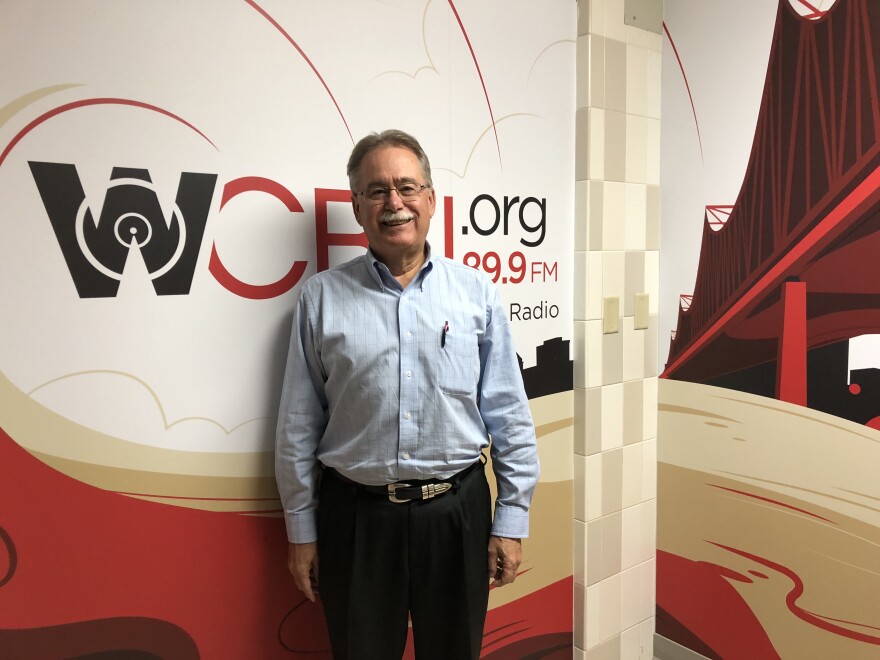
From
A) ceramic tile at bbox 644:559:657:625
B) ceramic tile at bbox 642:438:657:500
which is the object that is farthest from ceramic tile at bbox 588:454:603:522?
ceramic tile at bbox 644:559:657:625

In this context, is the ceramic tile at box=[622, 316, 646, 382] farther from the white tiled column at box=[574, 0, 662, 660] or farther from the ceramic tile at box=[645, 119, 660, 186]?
the ceramic tile at box=[645, 119, 660, 186]

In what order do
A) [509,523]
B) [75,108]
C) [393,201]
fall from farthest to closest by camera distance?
1. [509,523]
2. [393,201]
3. [75,108]

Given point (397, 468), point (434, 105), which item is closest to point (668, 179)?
point (434, 105)

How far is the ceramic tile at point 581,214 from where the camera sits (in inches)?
76.2

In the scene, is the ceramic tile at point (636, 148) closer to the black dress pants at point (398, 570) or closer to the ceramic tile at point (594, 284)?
the ceramic tile at point (594, 284)

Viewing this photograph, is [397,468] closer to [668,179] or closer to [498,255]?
[498,255]

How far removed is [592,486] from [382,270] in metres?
1.07

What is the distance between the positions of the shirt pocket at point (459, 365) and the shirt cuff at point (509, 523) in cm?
31

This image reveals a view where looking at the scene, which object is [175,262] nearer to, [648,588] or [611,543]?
[611,543]

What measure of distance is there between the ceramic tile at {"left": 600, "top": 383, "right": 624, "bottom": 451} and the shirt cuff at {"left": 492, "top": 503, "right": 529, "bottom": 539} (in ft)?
2.00

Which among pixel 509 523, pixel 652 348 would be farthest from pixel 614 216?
pixel 509 523

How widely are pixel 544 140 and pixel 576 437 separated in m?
0.93

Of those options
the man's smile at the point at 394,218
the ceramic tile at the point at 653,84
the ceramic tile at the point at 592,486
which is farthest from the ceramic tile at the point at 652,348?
the man's smile at the point at 394,218

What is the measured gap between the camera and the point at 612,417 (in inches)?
80.8
